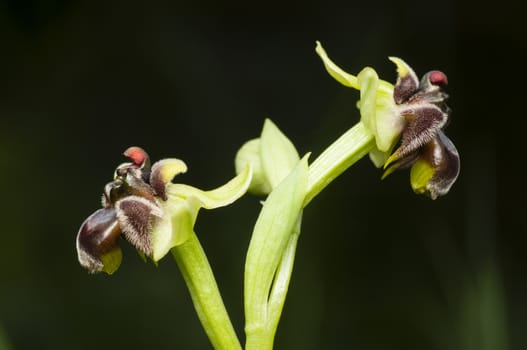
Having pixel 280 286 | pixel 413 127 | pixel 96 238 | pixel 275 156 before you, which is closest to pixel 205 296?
pixel 280 286

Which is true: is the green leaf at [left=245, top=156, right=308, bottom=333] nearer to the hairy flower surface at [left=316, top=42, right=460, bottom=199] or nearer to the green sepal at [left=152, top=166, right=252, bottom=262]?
the green sepal at [left=152, top=166, right=252, bottom=262]

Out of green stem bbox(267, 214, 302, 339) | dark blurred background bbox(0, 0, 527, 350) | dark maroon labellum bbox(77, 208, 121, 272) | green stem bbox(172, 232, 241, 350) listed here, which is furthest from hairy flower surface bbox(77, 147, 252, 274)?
dark blurred background bbox(0, 0, 527, 350)

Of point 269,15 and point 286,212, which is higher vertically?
point 269,15

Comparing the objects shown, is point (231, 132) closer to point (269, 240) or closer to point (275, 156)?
point (275, 156)

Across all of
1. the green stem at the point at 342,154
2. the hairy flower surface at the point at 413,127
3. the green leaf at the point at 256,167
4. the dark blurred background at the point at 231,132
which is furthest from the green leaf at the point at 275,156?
the dark blurred background at the point at 231,132
